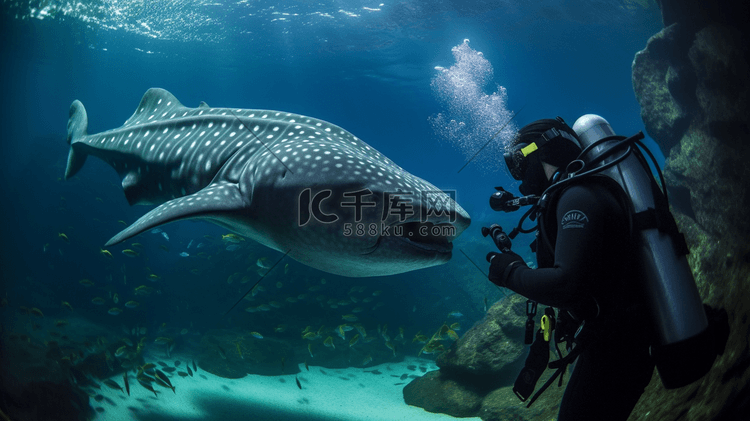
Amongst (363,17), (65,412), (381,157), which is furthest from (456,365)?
(363,17)

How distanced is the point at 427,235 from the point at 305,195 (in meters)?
0.91

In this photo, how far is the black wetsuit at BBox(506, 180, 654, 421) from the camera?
1.46 meters

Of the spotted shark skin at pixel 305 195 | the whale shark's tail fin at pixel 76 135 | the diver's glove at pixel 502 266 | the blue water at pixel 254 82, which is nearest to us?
the diver's glove at pixel 502 266

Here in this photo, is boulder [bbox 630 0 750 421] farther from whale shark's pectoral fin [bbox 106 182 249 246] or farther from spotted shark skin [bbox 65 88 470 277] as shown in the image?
whale shark's pectoral fin [bbox 106 182 249 246]

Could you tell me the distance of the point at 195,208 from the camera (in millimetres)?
2477

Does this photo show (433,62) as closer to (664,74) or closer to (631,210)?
(664,74)

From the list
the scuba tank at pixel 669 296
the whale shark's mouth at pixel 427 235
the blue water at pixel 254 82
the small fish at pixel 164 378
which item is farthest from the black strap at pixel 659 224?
the blue water at pixel 254 82

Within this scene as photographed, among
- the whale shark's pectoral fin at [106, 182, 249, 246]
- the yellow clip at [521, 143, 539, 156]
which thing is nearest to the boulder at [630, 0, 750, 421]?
the yellow clip at [521, 143, 539, 156]

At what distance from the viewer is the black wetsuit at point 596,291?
146cm

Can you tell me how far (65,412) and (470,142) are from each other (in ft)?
214

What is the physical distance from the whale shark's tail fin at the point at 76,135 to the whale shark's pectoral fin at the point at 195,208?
361cm

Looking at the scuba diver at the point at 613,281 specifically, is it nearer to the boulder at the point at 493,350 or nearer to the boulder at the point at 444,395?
the boulder at the point at 444,395

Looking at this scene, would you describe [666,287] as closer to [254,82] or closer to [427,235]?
[427,235]

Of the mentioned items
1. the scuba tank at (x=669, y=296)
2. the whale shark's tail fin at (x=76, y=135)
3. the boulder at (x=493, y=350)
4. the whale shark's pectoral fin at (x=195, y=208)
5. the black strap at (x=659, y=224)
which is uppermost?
the whale shark's tail fin at (x=76, y=135)
